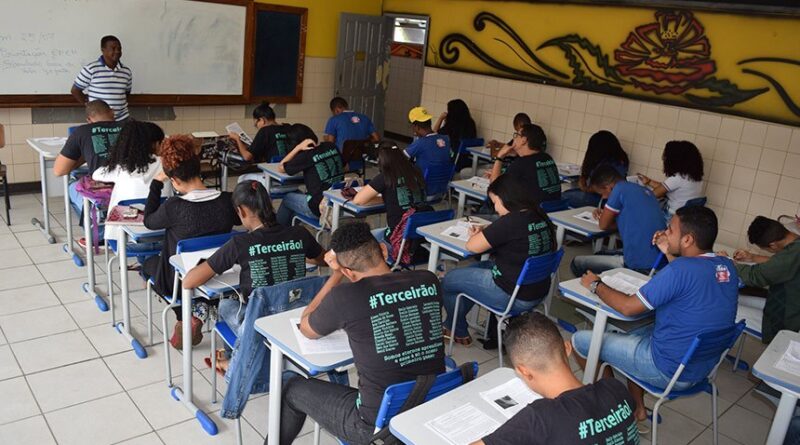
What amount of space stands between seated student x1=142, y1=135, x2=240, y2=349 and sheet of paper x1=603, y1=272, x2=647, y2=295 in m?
2.35

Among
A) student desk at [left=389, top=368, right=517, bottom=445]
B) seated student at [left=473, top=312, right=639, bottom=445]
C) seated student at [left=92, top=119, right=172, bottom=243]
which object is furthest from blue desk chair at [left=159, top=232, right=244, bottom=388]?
seated student at [left=473, top=312, right=639, bottom=445]

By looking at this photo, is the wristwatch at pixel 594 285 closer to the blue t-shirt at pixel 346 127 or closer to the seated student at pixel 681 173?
the seated student at pixel 681 173

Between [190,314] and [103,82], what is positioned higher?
[103,82]

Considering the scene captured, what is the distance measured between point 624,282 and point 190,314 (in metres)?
2.58

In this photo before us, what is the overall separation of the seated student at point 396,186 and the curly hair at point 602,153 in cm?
257

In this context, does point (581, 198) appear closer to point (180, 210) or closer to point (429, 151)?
point (429, 151)

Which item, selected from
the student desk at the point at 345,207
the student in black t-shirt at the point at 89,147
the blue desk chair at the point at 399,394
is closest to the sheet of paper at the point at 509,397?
the blue desk chair at the point at 399,394

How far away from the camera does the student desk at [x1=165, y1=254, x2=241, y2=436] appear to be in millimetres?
3367

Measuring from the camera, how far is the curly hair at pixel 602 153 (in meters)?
6.85

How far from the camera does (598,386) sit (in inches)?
81.0

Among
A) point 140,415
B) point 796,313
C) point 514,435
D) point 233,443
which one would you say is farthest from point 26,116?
point 796,313

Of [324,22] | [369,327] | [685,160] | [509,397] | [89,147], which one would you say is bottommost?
[509,397]

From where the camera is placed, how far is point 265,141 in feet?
21.2

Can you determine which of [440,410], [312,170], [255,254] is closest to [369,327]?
[440,410]
